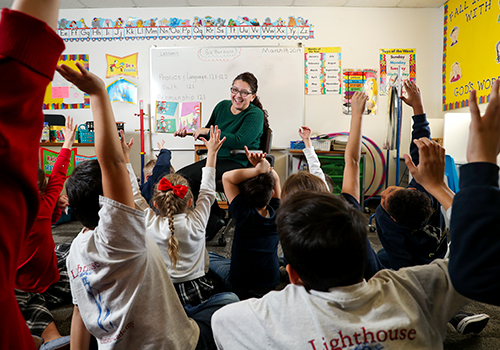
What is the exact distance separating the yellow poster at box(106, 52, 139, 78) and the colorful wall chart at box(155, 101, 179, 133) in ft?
1.75

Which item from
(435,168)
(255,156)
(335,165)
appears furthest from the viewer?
(335,165)

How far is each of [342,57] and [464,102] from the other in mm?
1486

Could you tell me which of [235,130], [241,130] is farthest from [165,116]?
[241,130]

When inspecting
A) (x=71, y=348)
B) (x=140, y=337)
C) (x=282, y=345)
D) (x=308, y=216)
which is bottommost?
(x=71, y=348)

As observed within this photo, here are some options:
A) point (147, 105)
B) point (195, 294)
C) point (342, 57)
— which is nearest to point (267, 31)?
Result: point (342, 57)

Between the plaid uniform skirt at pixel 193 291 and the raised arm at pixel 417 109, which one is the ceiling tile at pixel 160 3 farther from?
the plaid uniform skirt at pixel 193 291

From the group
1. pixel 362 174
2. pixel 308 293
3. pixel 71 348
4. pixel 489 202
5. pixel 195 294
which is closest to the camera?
pixel 489 202

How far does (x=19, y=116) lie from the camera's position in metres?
0.33

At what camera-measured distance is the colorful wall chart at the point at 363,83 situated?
3.94 m

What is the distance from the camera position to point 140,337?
76 centimetres

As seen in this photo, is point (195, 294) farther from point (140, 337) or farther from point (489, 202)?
point (489, 202)

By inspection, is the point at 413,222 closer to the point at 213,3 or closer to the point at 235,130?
the point at 235,130

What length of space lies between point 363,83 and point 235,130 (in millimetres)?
2336

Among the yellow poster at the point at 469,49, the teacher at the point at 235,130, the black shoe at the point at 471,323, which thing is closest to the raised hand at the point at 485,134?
the black shoe at the point at 471,323
